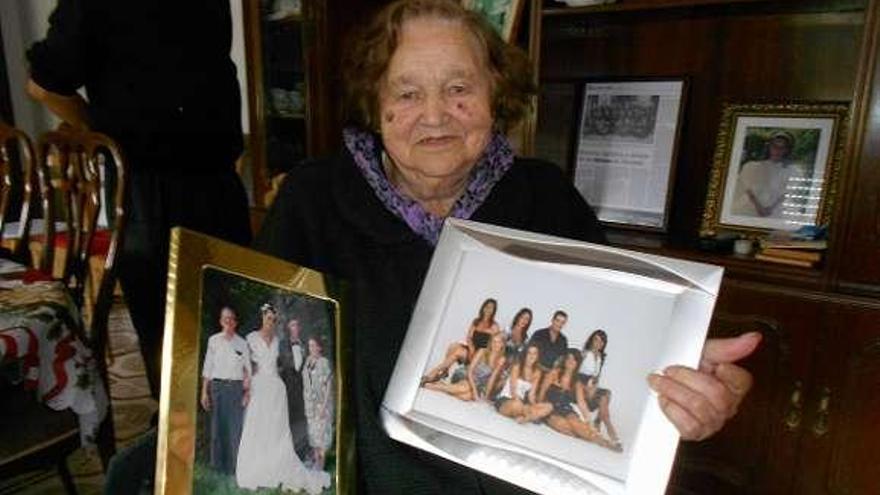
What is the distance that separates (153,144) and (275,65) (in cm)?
53

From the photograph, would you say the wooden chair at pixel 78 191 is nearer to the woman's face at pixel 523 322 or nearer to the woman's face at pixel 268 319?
the woman's face at pixel 268 319

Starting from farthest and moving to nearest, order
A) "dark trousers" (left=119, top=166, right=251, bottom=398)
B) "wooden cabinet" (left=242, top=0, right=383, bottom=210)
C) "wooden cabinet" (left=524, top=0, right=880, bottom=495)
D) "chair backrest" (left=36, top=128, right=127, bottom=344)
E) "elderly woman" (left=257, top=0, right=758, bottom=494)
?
1. "wooden cabinet" (left=242, top=0, right=383, bottom=210)
2. "dark trousers" (left=119, top=166, right=251, bottom=398)
3. "chair backrest" (left=36, top=128, right=127, bottom=344)
4. "wooden cabinet" (left=524, top=0, right=880, bottom=495)
5. "elderly woman" (left=257, top=0, right=758, bottom=494)

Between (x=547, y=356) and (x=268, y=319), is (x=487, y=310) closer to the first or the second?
(x=547, y=356)

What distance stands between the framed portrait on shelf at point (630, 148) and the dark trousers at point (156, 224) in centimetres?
107

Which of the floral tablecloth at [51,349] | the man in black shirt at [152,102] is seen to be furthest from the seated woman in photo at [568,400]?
the man in black shirt at [152,102]

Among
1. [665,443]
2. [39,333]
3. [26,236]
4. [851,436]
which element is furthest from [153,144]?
[851,436]

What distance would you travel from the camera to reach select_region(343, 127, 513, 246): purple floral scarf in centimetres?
83

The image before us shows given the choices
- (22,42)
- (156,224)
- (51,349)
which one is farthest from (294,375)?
(22,42)

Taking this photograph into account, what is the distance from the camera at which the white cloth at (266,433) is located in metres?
0.58

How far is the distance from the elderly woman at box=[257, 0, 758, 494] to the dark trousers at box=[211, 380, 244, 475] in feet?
0.58

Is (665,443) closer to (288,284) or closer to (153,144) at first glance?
(288,284)

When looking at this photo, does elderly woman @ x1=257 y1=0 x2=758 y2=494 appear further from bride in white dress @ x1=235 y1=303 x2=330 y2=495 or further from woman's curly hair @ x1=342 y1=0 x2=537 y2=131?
bride in white dress @ x1=235 y1=303 x2=330 y2=495

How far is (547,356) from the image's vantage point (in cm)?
60

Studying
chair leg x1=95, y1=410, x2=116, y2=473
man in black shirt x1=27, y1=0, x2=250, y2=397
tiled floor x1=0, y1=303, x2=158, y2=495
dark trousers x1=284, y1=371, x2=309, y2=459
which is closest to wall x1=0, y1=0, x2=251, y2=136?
tiled floor x1=0, y1=303, x2=158, y2=495
